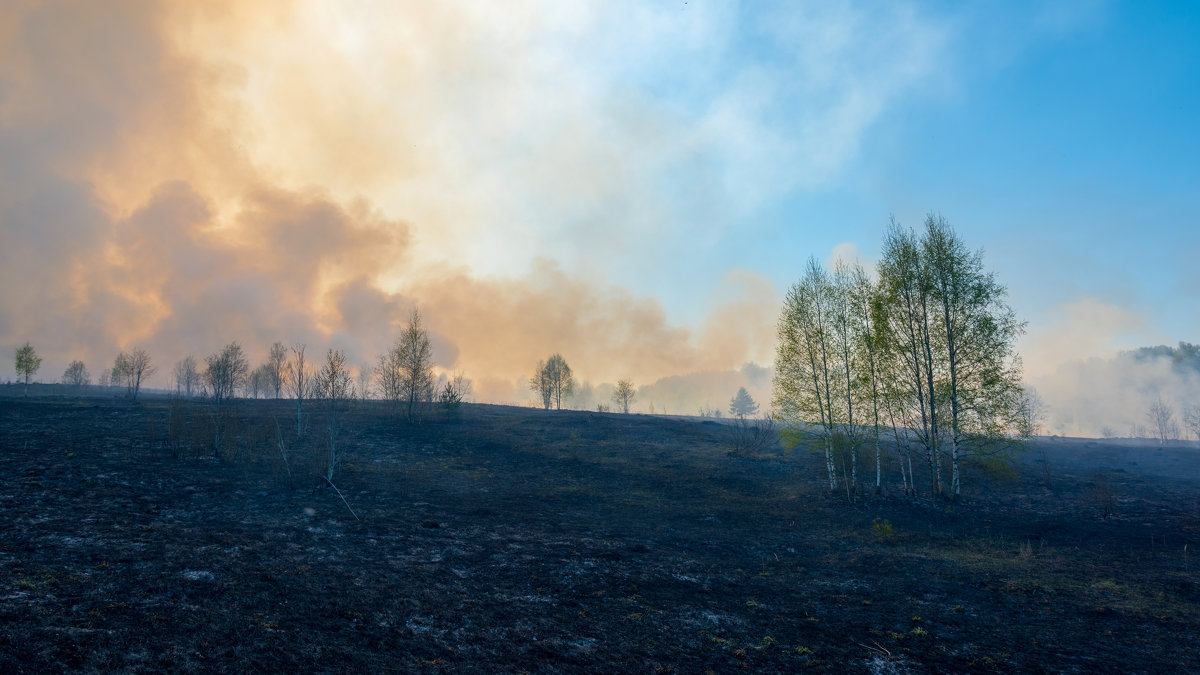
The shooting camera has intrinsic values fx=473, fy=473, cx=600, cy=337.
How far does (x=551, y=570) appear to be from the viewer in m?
14.7

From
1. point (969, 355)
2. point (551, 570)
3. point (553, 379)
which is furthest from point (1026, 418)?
point (553, 379)

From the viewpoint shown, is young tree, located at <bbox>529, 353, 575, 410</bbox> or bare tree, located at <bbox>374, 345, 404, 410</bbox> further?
young tree, located at <bbox>529, 353, 575, 410</bbox>

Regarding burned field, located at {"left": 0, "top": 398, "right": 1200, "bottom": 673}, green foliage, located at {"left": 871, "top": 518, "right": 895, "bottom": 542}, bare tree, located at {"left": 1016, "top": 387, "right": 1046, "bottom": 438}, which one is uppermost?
bare tree, located at {"left": 1016, "top": 387, "right": 1046, "bottom": 438}

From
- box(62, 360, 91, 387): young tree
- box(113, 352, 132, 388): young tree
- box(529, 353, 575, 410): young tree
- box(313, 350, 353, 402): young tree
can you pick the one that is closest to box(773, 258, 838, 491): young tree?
box(313, 350, 353, 402): young tree

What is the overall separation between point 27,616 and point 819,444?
31.3 m

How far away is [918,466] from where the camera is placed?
34.8 metres

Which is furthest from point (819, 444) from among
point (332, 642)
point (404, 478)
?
point (332, 642)

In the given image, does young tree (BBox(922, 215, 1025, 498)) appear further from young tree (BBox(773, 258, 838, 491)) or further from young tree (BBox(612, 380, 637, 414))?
young tree (BBox(612, 380, 637, 414))

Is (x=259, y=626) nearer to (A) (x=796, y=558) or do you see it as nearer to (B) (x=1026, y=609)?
(A) (x=796, y=558)

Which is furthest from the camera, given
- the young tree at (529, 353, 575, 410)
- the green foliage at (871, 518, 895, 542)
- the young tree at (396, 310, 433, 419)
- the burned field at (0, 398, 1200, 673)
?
the young tree at (529, 353, 575, 410)

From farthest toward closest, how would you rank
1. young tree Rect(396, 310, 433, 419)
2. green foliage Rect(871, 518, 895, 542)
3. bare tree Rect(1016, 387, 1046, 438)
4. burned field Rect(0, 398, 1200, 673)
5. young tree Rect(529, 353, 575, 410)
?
Answer: young tree Rect(529, 353, 575, 410) < young tree Rect(396, 310, 433, 419) < bare tree Rect(1016, 387, 1046, 438) < green foliage Rect(871, 518, 895, 542) < burned field Rect(0, 398, 1200, 673)

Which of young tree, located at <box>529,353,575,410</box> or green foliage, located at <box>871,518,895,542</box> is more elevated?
young tree, located at <box>529,353,575,410</box>

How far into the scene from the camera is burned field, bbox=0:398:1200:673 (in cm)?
920

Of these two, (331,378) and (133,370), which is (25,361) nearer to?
(133,370)
